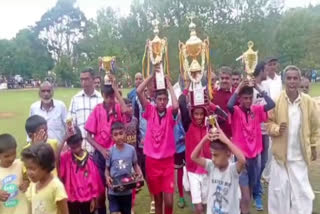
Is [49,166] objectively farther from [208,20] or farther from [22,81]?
[22,81]

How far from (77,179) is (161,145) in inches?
40.7

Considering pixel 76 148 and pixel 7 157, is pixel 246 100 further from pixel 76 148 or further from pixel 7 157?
pixel 7 157

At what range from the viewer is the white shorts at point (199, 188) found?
4.99 meters

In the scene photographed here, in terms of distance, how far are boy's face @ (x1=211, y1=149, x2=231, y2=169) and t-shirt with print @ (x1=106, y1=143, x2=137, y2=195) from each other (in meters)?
1.24

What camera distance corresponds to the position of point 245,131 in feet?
18.4

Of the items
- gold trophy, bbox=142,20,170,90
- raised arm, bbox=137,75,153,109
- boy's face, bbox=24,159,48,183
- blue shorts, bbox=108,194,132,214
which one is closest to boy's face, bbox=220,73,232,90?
gold trophy, bbox=142,20,170,90

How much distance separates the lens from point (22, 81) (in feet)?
197

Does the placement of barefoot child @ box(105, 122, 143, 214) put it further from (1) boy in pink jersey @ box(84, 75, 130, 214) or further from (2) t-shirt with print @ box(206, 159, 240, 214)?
(2) t-shirt with print @ box(206, 159, 240, 214)

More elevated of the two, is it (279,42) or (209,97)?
(279,42)

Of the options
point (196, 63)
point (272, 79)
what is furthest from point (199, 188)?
point (272, 79)

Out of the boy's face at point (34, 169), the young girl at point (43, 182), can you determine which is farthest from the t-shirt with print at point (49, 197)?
the boy's face at point (34, 169)

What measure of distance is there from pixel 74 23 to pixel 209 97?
79.4 metres

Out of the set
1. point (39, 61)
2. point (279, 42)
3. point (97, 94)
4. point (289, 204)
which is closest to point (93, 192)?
point (97, 94)

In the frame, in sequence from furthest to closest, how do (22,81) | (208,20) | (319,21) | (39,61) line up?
(39,61), (22,81), (319,21), (208,20)
